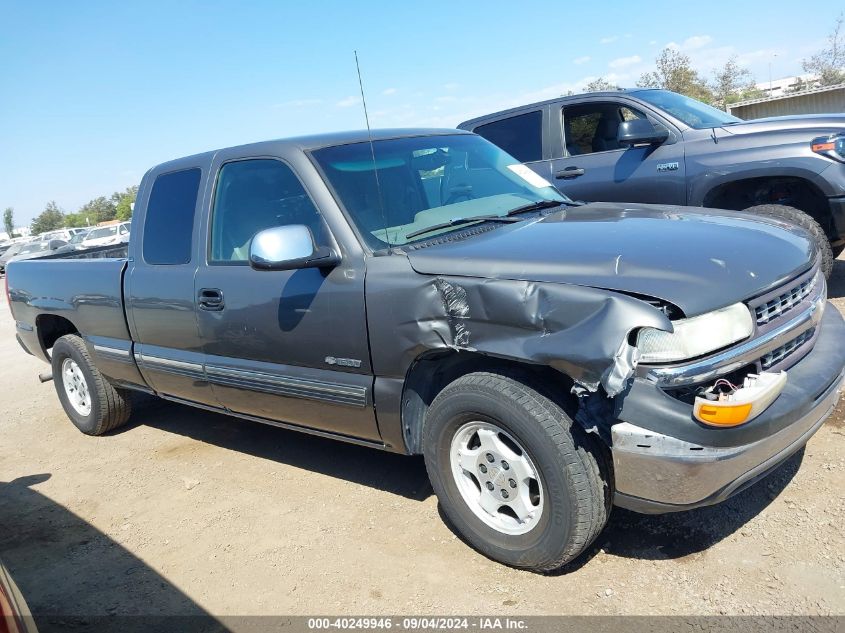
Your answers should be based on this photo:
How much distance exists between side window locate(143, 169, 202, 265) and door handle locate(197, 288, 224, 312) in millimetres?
299

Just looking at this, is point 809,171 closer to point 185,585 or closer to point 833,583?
point 833,583

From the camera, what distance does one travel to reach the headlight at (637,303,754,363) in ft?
7.98

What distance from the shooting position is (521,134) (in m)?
7.25

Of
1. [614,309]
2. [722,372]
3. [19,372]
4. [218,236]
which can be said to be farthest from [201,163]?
[19,372]

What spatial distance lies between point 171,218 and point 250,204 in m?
0.74

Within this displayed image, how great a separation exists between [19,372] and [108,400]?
399 centimetres

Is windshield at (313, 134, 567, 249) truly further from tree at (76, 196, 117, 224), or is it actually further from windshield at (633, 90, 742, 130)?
tree at (76, 196, 117, 224)

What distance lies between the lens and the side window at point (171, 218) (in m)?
4.26

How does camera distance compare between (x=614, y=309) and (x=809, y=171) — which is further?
(x=809, y=171)

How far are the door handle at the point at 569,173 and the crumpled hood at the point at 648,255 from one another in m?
3.36

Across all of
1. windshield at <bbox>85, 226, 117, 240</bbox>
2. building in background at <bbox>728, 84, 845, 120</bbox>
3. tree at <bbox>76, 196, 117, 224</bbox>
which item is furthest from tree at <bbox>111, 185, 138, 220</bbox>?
building in background at <bbox>728, 84, 845, 120</bbox>

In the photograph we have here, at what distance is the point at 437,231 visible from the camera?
135 inches

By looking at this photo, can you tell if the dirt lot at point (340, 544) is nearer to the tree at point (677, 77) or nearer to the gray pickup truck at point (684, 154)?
the gray pickup truck at point (684, 154)

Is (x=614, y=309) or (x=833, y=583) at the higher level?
(x=614, y=309)
